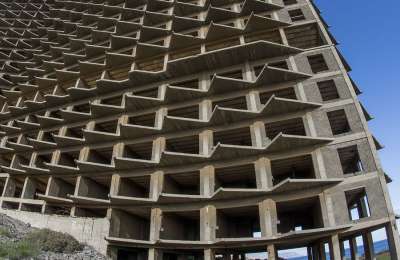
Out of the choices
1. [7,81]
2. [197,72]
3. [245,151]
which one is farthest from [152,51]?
[7,81]

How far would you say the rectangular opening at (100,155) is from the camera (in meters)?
26.2

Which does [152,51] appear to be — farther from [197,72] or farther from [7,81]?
[7,81]

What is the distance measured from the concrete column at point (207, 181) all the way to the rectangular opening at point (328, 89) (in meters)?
9.39

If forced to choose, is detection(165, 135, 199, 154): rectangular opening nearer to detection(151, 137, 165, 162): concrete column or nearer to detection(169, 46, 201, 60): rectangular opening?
detection(151, 137, 165, 162): concrete column

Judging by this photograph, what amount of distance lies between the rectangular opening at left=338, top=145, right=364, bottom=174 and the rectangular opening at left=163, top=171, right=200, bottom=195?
9490mm

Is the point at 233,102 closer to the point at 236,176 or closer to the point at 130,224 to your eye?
the point at 236,176

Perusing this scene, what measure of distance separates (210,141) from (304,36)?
11815 mm

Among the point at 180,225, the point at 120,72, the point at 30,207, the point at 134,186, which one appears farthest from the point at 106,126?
the point at 180,225

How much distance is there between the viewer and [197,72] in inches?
1001

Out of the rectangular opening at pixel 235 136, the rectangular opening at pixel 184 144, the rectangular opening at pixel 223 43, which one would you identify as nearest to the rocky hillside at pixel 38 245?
the rectangular opening at pixel 184 144

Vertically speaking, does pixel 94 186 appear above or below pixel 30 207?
above

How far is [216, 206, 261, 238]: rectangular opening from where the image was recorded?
2075 cm

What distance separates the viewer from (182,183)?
81.0ft

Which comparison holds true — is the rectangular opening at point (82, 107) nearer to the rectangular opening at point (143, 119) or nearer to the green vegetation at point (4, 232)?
the rectangular opening at point (143, 119)
